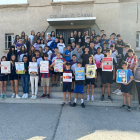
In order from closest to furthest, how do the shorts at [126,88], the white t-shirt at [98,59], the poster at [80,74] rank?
the shorts at [126,88], the poster at [80,74], the white t-shirt at [98,59]

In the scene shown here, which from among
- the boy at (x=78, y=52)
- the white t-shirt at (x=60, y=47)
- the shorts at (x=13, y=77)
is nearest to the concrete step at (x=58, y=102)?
the shorts at (x=13, y=77)

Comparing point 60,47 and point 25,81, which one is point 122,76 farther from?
point 25,81

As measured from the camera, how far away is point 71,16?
9102mm

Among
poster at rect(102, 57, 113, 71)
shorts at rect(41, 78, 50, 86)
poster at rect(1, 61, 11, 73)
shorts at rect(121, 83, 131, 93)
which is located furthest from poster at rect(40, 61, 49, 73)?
shorts at rect(121, 83, 131, 93)

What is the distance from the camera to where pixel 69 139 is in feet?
10.0

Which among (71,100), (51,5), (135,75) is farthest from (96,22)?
(71,100)

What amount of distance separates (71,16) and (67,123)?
7597 millimetres

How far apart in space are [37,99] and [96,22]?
6746 mm

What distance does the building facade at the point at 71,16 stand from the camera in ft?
28.9

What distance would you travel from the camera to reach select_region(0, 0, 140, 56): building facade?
28.9 ft

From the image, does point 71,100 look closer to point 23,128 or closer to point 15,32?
point 23,128

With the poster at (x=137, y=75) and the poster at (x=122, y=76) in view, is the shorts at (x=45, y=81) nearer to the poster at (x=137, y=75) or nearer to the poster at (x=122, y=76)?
the poster at (x=122, y=76)

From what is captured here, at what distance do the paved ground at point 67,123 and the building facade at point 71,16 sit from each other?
584 centimetres

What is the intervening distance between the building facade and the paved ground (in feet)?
19.2
